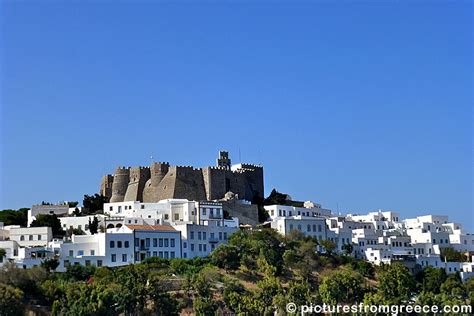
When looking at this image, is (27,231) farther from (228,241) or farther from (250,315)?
(250,315)

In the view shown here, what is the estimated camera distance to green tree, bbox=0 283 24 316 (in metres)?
42.1

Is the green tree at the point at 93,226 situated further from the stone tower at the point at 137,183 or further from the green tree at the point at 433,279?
the green tree at the point at 433,279

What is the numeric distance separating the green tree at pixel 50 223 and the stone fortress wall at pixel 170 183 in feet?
31.1

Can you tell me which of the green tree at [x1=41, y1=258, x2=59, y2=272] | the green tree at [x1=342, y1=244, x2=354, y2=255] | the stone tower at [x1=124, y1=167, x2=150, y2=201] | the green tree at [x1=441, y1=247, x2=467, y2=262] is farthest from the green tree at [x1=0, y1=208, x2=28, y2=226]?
the green tree at [x1=441, y1=247, x2=467, y2=262]

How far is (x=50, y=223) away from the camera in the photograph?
190 feet

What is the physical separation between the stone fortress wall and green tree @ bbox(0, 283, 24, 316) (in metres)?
23.6

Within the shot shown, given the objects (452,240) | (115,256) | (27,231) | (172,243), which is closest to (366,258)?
(452,240)

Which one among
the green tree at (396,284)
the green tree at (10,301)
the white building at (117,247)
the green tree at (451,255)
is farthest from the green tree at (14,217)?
the green tree at (451,255)

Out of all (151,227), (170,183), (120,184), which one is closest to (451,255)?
(170,183)

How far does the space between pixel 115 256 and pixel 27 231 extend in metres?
6.69

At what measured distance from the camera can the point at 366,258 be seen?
2501 inches

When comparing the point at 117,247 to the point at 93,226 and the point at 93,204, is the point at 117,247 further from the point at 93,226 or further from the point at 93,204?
the point at 93,204

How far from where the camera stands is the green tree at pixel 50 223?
5747 cm

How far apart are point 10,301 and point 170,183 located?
2537cm
